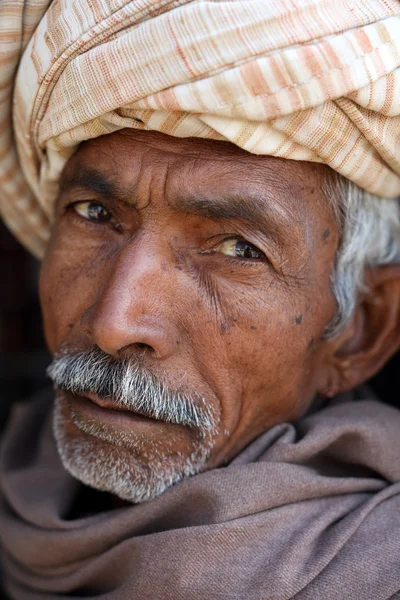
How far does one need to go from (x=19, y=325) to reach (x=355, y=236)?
288 centimetres

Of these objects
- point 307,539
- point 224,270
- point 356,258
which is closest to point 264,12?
point 224,270

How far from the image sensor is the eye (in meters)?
1.80

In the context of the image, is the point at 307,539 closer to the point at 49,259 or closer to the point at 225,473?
the point at 225,473

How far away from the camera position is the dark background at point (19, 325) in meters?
4.05

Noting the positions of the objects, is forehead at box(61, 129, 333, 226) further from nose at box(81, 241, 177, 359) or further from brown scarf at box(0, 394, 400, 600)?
brown scarf at box(0, 394, 400, 600)

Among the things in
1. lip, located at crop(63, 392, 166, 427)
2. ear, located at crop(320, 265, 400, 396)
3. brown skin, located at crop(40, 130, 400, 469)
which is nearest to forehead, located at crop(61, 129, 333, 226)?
brown skin, located at crop(40, 130, 400, 469)

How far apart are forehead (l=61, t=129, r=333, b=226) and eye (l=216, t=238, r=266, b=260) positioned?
129mm

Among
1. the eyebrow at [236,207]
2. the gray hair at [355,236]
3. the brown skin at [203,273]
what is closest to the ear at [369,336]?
the gray hair at [355,236]

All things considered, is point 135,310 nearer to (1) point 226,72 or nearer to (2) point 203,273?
(2) point 203,273

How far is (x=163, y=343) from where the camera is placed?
5.44 ft

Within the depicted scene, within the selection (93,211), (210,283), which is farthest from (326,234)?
(93,211)

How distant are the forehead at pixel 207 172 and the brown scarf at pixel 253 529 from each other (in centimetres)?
63

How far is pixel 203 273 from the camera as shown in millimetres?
1766

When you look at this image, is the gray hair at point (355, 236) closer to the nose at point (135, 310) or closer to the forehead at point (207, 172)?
the forehead at point (207, 172)
